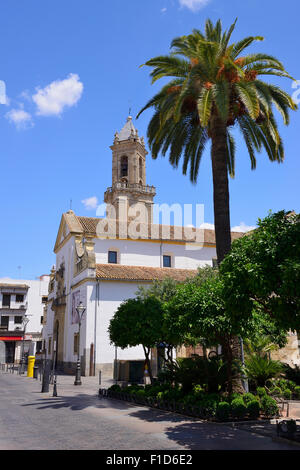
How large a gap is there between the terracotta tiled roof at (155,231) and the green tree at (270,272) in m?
33.1

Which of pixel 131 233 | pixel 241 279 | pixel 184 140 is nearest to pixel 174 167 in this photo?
pixel 184 140

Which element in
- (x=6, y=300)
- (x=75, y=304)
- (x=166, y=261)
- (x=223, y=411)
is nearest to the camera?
(x=223, y=411)

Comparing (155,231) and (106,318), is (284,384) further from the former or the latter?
(155,231)

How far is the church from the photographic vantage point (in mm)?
34625

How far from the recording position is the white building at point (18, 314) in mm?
63188

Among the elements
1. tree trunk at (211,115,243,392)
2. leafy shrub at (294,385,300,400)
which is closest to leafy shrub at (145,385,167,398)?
tree trunk at (211,115,243,392)

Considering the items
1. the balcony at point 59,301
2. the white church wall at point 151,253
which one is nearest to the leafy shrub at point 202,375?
the white church wall at point 151,253

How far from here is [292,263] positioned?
8.47 meters

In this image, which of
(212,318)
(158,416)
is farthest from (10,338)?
(212,318)

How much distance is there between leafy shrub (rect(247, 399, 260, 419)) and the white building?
50.7 meters

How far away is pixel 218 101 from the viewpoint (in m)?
14.3

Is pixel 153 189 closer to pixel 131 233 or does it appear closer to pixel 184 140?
pixel 131 233

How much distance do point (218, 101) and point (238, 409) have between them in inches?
400

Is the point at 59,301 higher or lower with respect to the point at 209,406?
higher
